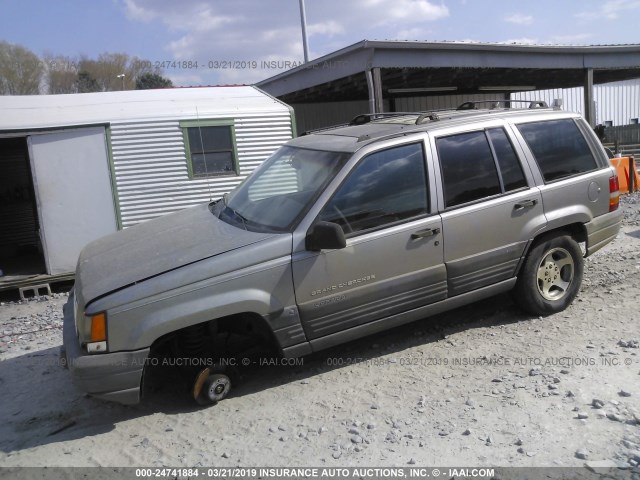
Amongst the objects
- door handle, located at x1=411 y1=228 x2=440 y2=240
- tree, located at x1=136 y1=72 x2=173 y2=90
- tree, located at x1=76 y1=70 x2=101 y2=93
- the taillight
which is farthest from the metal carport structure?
tree, located at x1=136 y1=72 x2=173 y2=90

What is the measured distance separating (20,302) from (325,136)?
564 centimetres

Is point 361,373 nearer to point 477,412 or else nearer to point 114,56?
point 477,412

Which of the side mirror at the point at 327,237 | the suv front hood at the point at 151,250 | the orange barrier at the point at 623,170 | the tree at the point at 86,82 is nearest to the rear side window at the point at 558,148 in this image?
the side mirror at the point at 327,237

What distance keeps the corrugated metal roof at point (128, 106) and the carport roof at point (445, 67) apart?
2.48 m

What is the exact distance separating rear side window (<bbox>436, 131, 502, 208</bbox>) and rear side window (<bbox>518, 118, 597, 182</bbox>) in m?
0.52

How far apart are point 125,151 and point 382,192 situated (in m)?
5.78

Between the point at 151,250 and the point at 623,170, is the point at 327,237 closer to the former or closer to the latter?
the point at 151,250

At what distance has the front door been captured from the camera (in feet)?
12.8

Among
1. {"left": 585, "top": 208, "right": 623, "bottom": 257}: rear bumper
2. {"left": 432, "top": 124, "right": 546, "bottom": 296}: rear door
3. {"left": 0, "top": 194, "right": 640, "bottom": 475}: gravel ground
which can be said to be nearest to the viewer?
{"left": 0, "top": 194, "right": 640, "bottom": 475}: gravel ground

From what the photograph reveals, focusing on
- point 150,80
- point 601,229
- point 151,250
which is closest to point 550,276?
point 601,229

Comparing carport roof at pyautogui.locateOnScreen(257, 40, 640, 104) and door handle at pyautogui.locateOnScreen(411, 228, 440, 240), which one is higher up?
carport roof at pyautogui.locateOnScreen(257, 40, 640, 104)

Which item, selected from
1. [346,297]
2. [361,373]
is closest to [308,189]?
[346,297]

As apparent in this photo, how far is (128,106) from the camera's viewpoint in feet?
28.8

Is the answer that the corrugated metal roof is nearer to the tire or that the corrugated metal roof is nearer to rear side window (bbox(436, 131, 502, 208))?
rear side window (bbox(436, 131, 502, 208))
